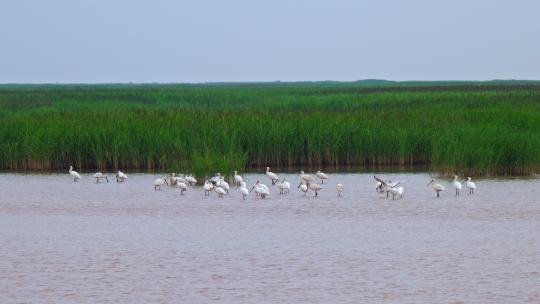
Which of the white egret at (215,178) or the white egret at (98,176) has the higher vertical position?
the white egret at (215,178)

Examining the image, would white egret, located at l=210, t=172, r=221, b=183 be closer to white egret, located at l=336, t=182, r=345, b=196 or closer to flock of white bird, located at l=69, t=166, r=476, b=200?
flock of white bird, located at l=69, t=166, r=476, b=200

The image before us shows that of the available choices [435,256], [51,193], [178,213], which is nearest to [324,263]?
[435,256]

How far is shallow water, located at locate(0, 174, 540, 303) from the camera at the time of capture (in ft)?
40.0

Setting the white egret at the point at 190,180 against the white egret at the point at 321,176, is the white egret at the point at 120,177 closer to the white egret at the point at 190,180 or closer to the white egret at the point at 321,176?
the white egret at the point at 190,180

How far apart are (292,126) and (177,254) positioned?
38.3 ft

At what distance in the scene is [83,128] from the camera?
85.4ft

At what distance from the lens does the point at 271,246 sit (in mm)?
15055

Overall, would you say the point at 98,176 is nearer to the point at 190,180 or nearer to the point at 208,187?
the point at 190,180

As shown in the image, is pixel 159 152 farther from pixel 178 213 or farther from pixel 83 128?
pixel 178 213

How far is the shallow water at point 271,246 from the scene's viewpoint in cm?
1218

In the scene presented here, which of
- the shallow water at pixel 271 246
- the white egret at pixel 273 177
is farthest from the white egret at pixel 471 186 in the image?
the white egret at pixel 273 177

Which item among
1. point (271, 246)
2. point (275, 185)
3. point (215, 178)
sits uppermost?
point (215, 178)

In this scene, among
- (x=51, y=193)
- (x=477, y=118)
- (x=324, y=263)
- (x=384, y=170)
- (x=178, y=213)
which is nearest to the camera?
(x=324, y=263)

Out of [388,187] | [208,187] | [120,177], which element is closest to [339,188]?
[388,187]
